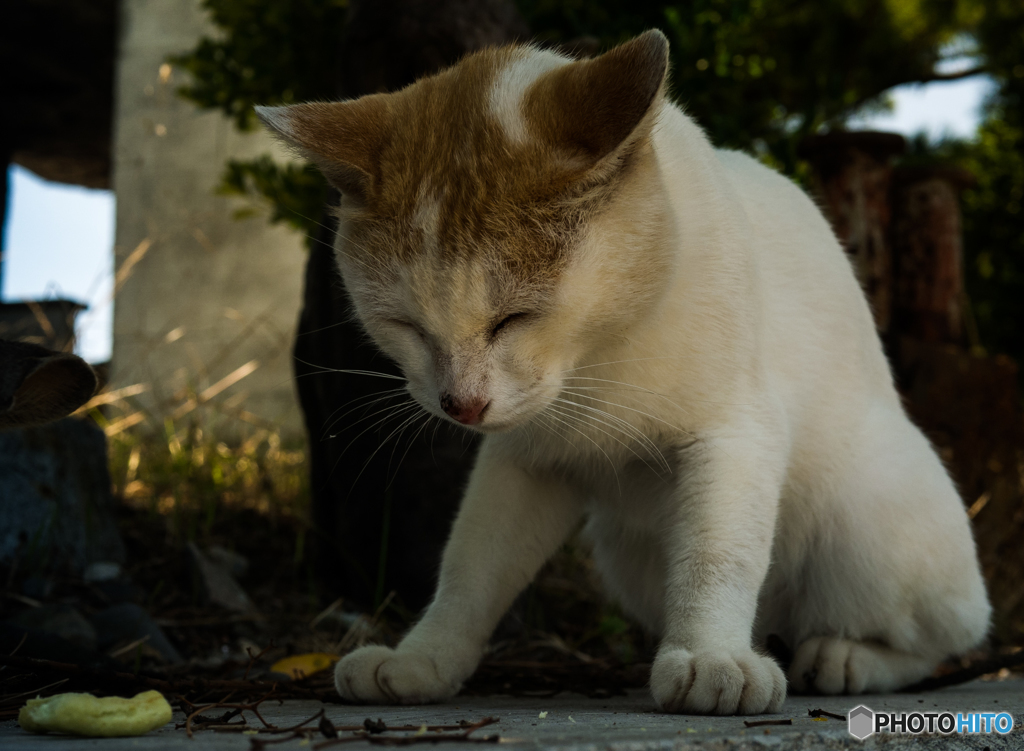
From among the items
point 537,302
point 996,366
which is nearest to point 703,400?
point 537,302

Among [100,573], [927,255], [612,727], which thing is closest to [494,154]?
[612,727]

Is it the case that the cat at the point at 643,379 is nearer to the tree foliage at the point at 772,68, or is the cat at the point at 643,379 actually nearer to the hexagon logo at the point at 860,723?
the hexagon logo at the point at 860,723

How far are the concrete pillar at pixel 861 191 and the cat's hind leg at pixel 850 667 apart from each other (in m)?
2.28

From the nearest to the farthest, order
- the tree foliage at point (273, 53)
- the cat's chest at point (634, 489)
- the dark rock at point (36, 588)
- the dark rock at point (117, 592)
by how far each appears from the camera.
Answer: the cat's chest at point (634, 489)
the dark rock at point (36, 588)
the dark rock at point (117, 592)
the tree foliage at point (273, 53)

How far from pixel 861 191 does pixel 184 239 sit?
4381 millimetres

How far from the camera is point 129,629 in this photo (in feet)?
7.25

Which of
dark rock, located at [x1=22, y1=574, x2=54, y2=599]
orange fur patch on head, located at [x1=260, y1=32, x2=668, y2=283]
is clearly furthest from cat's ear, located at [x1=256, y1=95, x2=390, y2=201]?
dark rock, located at [x1=22, y1=574, x2=54, y2=599]

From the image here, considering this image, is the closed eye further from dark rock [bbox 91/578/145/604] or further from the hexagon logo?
dark rock [bbox 91/578/145/604]

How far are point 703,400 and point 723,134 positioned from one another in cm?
163

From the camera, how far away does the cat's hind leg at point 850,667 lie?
185 cm

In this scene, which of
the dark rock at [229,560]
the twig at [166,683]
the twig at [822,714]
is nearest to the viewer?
the twig at [822,714]

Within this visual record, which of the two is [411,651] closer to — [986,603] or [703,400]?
[703,400]

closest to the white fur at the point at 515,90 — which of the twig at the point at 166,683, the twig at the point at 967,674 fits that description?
the twig at the point at 166,683

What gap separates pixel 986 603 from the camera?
202 cm
